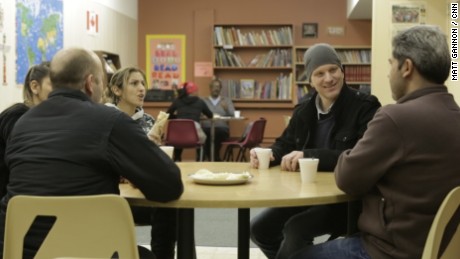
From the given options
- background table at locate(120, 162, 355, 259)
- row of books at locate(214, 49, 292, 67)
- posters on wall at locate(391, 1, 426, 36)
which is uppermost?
posters on wall at locate(391, 1, 426, 36)

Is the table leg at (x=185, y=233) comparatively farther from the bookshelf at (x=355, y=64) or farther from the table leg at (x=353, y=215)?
the bookshelf at (x=355, y=64)

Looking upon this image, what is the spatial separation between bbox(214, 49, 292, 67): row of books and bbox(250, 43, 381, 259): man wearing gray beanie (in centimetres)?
627

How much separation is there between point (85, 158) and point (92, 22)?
6.03m

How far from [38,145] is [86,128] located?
173mm

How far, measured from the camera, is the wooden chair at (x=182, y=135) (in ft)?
24.5

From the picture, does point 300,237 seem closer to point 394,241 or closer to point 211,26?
point 394,241

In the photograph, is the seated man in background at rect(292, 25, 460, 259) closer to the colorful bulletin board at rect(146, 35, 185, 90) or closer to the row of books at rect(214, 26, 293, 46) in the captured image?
the row of books at rect(214, 26, 293, 46)

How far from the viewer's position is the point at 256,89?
30.0 ft

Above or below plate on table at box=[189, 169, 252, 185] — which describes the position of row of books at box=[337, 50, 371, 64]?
above

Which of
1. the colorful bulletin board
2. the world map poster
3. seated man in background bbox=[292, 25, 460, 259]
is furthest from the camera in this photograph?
the colorful bulletin board

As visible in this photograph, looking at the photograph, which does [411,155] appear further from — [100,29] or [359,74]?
Answer: [359,74]

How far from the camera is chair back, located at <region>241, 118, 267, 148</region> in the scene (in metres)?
7.92

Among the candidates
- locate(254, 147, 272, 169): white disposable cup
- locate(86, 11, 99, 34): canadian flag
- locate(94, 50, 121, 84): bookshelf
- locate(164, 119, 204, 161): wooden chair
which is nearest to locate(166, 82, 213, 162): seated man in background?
locate(164, 119, 204, 161): wooden chair

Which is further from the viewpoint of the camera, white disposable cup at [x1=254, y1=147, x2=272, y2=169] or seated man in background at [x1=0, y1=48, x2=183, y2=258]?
white disposable cup at [x1=254, y1=147, x2=272, y2=169]
